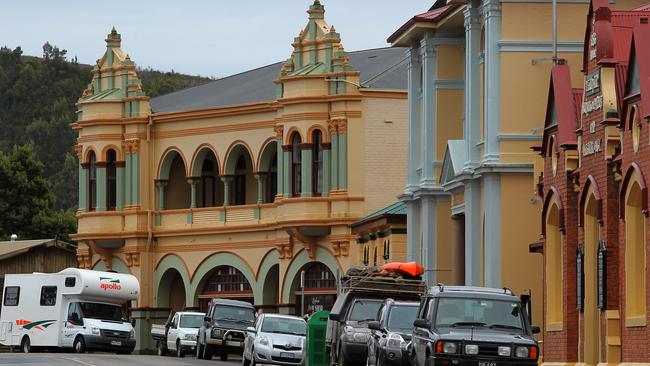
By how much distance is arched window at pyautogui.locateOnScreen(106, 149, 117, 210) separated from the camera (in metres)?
74.6

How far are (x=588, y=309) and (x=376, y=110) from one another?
32.4 metres

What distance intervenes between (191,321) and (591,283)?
3050 centimetres

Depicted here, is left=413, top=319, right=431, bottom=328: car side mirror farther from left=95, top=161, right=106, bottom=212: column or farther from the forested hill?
the forested hill

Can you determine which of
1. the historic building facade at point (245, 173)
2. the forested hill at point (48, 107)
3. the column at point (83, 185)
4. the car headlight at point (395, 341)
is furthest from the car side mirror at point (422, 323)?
the forested hill at point (48, 107)

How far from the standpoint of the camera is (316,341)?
40625 millimetres

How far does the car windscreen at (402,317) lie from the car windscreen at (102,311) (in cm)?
2571

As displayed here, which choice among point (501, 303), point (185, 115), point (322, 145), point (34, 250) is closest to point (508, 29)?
point (501, 303)

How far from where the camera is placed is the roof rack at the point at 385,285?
3738cm

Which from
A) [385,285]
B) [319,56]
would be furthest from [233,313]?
→ [385,285]

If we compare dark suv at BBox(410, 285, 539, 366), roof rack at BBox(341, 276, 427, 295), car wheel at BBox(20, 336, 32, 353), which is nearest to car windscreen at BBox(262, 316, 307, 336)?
roof rack at BBox(341, 276, 427, 295)

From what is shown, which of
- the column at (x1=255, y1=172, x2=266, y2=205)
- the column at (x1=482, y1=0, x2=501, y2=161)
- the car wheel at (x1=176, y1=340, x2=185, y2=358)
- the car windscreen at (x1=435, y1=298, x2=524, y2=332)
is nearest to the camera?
the car windscreen at (x1=435, y1=298, x2=524, y2=332)

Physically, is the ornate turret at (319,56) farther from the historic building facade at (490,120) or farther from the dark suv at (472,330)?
the dark suv at (472,330)

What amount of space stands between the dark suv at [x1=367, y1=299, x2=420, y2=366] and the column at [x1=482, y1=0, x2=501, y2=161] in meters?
9.70

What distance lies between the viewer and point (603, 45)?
33.2 meters
